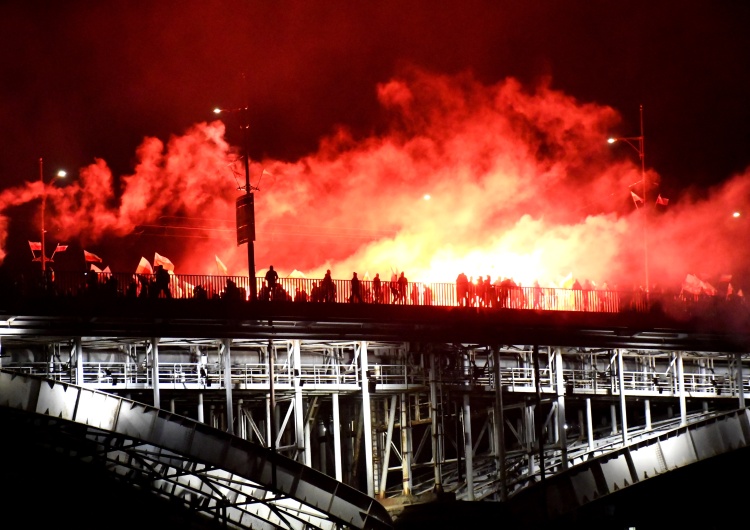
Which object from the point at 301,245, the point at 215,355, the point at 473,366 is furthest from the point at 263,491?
the point at 301,245

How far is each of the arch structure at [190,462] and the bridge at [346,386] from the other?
88mm

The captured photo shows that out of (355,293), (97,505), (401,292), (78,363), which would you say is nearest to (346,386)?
(355,293)

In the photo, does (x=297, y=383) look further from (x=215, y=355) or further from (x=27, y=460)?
(x=27, y=460)

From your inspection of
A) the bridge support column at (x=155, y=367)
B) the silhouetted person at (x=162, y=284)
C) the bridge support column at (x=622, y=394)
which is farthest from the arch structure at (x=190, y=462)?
the bridge support column at (x=622, y=394)

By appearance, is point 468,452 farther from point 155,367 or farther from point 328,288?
point 155,367

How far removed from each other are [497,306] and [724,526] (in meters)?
16.2

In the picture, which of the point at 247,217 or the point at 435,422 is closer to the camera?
the point at 247,217

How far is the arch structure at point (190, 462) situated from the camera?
1745 inches

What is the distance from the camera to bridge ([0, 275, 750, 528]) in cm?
4794

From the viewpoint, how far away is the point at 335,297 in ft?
189

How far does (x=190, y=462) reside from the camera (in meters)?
49.4

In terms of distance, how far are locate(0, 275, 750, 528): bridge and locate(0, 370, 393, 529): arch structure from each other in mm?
88

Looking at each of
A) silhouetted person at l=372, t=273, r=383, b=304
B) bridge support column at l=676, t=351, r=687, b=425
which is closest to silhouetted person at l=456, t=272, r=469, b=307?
silhouetted person at l=372, t=273, r=383, b=304

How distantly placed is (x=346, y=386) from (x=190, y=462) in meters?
10.3
